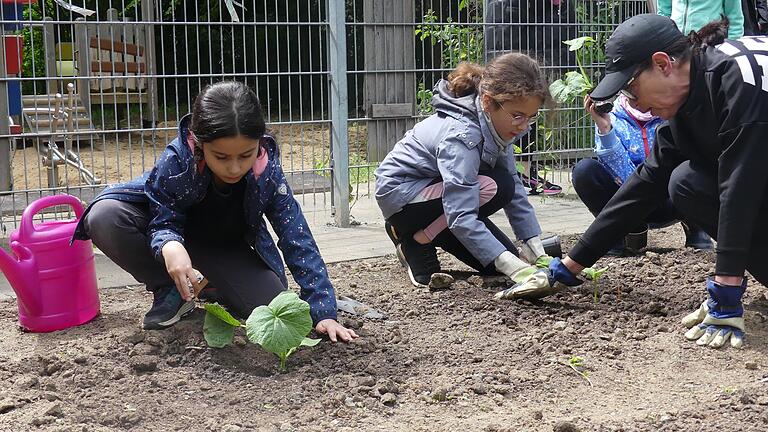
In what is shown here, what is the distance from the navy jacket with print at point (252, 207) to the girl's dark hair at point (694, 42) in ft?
4.12

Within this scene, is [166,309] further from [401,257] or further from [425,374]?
[401,257]

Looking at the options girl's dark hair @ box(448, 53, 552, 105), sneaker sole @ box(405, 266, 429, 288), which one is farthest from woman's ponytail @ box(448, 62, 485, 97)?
sneaker sole @ box(405, 266, 429, 288)

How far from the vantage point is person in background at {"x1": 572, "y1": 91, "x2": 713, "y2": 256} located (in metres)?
4.47

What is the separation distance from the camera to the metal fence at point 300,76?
5340 mm

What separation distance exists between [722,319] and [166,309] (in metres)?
1.87

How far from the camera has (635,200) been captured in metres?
3.50

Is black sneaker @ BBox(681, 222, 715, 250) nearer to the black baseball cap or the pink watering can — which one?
the black baseball cap

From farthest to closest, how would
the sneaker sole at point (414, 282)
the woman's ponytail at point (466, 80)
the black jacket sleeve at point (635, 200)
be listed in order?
the sneaker sole at point (414, 282) < the woman's ponytail at point (466, 80) < the black jacket sleeve at point (635, 200)

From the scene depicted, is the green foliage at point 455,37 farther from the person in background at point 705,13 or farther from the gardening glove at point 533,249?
the gardening glove at point 533,249

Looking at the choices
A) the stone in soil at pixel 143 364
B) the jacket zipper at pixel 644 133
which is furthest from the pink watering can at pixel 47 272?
the jacket zipper at pixel 644 133

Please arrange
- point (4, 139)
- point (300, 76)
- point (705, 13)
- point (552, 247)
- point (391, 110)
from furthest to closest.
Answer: point (391, 110), point (300, 76), point (4, 139), point (705, 13), point (552, 247)

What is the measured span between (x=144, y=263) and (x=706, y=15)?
9.83ft

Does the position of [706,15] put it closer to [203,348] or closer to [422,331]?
[422,331]

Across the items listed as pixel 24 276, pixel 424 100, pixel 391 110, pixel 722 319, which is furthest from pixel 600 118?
pixel 24 276
